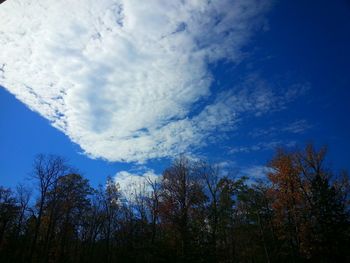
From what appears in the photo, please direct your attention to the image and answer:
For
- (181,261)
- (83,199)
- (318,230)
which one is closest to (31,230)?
(83,199)

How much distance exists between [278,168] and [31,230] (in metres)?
35.8

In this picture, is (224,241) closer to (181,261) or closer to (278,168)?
(181,261)

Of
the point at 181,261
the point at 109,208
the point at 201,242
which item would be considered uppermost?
the point at 109,208

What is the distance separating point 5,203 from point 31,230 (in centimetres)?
554

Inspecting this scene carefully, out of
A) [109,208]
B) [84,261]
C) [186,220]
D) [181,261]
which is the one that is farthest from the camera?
[109,208]

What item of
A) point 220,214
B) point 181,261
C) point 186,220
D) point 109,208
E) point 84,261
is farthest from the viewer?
point 109,208

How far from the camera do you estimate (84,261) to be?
3672 centimetres

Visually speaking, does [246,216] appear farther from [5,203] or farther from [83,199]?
[5,203]

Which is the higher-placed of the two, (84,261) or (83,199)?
(83,199)

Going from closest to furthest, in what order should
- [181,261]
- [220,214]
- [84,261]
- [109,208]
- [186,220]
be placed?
[181,261] < [186,220] < [220,214] < [84,261] < [109,208]

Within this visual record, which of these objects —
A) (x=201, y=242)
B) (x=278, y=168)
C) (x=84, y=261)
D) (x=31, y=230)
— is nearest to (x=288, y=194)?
(x=278, y=168)

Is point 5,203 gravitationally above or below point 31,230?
above

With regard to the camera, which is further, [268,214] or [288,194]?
[268,214]

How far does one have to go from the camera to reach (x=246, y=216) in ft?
128
